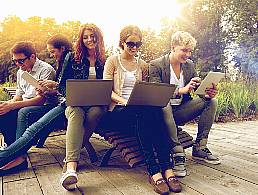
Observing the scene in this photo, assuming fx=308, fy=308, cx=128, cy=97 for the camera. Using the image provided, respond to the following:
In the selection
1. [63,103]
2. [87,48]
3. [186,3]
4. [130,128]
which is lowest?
[130,128]

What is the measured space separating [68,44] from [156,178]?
5.69ft

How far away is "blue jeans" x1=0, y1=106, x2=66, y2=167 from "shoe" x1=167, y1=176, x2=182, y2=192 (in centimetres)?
109

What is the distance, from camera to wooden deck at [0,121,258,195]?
7.08ft

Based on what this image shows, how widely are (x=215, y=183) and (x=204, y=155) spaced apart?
2.10 ft

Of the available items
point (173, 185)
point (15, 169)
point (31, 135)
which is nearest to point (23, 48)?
point (31, 135)

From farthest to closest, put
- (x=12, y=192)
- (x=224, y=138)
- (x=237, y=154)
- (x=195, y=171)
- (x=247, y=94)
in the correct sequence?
(x=247, y=94)
(x=224, y=138)
(x=237, y=154)
(x=195, y=171)
(x=12, y=192)

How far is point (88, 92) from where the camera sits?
2.28 meters

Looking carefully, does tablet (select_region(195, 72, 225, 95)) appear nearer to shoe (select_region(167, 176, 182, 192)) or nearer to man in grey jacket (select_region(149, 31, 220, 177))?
man in grey jacket (select_region(149, 31, 220, 177))

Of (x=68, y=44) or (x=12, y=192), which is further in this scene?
(x=68, y=44)

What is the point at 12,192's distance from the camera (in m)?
2.17

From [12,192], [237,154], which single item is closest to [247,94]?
[237,154]

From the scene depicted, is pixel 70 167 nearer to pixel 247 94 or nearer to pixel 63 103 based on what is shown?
pixel 63 103

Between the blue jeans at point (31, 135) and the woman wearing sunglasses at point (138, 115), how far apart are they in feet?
1.58

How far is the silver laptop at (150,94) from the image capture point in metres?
2.15
